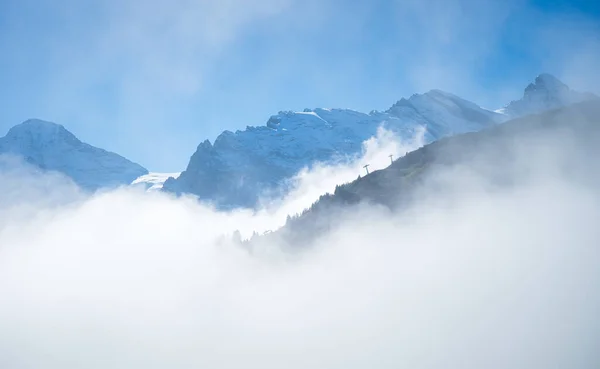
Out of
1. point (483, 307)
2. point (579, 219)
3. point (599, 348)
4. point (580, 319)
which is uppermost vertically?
point (579, 219)

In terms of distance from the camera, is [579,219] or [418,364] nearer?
[418,364]

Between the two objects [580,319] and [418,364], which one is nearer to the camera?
[580,319]

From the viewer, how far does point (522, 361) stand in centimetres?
15200

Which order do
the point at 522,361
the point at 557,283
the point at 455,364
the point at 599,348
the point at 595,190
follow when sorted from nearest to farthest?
the point at 599,348 < the point at 522,361 < the point at 455,364 < the point at 557,283 < the point at 595,190

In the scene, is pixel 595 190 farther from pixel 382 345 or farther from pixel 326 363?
pixel 326 363

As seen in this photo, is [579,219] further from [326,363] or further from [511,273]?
[326,363]

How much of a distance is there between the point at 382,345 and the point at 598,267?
256 ft

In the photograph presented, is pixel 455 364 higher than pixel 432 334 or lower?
lower

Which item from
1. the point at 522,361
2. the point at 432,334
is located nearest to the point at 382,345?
the point at 432,334

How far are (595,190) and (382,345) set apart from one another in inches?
3884

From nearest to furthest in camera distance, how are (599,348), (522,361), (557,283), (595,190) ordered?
1. (599,348)
2. (522,361)
3. (557,283)
4. (595,190)

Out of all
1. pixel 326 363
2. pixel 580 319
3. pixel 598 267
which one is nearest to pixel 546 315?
pixel 580 319

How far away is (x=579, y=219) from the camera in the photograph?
655 feet

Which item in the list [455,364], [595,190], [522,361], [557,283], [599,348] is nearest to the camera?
[599,348]
